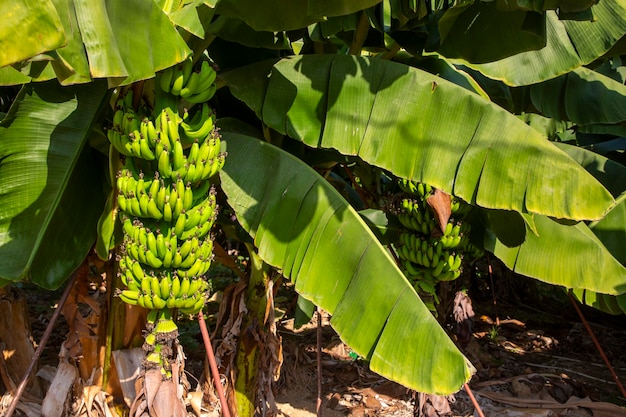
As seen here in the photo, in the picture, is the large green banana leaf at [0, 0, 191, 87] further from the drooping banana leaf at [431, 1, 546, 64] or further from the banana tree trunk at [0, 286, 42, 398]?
the banana tree trunk at [0, 286, 42, 398]

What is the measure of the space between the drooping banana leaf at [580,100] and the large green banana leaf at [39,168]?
307 cm

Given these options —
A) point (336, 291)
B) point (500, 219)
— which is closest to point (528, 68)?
point (500, 219)

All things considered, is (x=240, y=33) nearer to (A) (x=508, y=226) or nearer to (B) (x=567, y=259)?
(A) (x=508, y=226)

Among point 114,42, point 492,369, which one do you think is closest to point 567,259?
point 114,42

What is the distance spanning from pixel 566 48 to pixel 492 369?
3.59 m

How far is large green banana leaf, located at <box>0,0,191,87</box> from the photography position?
1.78 meters

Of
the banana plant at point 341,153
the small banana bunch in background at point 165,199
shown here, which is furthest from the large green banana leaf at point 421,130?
the small banana bunch in background at point 165,199

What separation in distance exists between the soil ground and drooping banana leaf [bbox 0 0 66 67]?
121 inches

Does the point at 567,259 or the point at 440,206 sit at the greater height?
the point at 440,206

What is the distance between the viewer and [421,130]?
261 centimetres

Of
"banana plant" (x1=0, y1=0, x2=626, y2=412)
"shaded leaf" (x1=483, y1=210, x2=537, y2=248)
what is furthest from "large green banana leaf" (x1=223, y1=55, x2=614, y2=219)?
"shaded leaf" (x1=483, y1=210, x2=537, y2=248)

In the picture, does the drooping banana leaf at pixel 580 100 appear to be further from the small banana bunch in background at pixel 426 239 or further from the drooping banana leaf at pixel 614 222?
the small banana bunch in background at pixel 426 239

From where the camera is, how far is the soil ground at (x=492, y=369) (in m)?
4.90

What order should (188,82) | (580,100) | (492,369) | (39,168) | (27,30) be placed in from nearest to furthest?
(27,30) → (188,82) → (39,168) → (580,100) → (492,369)
